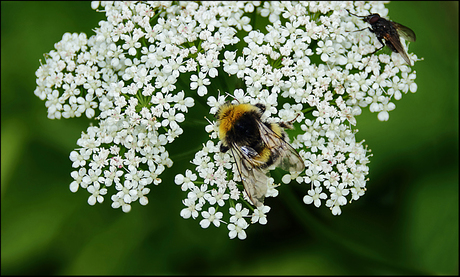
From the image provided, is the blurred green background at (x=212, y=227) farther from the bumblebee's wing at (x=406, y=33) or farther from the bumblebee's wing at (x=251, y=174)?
the bumblebee's wing at (x=251, y=174)

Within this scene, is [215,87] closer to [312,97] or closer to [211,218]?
[312,97]

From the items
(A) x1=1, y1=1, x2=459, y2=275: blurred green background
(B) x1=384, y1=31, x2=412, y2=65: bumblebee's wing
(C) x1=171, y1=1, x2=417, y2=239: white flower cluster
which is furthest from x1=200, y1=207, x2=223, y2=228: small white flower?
(B) x1=384, y1=31, x2=412, y2=65: bumblebee's wing

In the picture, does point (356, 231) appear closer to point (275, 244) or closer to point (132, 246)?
point (275, 244)

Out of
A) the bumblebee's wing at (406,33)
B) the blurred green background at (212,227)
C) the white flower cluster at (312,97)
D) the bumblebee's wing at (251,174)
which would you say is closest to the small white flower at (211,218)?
the white flower cluster at (312,97)

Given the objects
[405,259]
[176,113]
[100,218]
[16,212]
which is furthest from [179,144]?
[405,259]

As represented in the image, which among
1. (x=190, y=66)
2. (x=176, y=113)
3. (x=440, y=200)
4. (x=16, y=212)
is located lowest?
(x=16, y=212)

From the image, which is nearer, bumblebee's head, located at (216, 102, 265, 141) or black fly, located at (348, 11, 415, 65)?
bumblebee's head, located at (216, 102, 265, 141)

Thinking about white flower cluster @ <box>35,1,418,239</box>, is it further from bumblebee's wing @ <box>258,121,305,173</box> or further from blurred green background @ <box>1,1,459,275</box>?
blurred green background @ <box>1,1,459,275</box>
